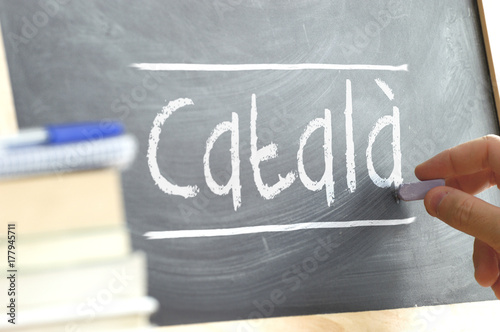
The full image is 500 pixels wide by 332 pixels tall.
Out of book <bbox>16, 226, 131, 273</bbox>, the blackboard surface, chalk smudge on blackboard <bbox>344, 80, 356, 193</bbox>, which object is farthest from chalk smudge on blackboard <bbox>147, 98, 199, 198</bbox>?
chalk smudge on blackboard <bbox>344, 80, 356, 193</bbox>

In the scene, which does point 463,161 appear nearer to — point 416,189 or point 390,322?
point 416,189

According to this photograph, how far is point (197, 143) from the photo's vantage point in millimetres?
698

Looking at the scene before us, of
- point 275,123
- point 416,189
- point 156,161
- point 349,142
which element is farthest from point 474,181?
point 156,161

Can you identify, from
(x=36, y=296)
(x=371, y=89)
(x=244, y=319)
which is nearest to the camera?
(x=36, y=296)

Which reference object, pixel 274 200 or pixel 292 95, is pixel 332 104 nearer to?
pixel 292 95

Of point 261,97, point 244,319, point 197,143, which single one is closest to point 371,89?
point 261,97

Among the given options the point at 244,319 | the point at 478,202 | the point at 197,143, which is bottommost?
the point at 244,319

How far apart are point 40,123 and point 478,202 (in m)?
0.61

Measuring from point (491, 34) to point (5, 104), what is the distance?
2.59ft

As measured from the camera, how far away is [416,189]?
31.2 inches

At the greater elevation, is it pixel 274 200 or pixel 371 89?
pixel 371 89

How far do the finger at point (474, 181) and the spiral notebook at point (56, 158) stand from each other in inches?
22.7

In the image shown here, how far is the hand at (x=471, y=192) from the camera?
2.36 ft

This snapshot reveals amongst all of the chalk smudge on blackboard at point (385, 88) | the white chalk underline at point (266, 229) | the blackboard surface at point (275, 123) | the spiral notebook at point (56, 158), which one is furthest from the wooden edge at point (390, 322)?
the chalk smudge on blackboard at point (385, 88)
